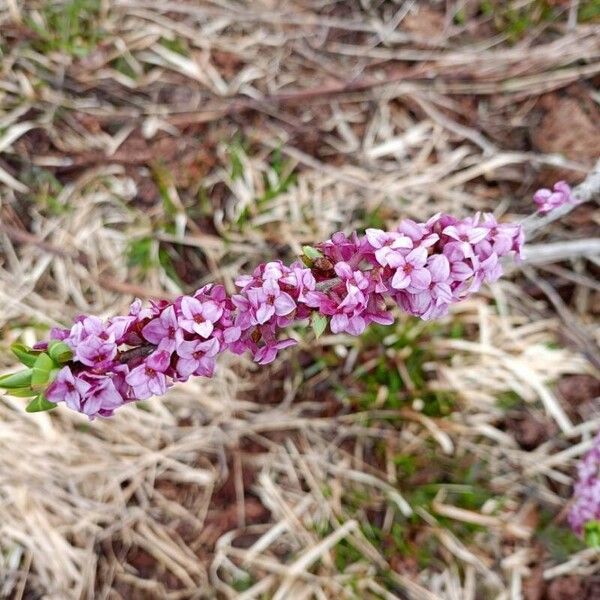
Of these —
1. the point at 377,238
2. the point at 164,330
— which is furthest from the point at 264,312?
the point at 377,238

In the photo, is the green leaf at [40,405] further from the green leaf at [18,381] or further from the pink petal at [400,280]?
the pink petal at [400,280]

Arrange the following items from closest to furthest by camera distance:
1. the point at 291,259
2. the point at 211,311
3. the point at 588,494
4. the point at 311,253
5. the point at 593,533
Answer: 1. the point at 211,311
2. the point at 311,253
3. the point at 593,533
4. the point at 588,494
5. the point at 291,259

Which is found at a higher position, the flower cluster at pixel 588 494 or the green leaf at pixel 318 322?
the green leaf at pixel 318 322

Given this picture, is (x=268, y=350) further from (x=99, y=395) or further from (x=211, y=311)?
(x=99, y=395)

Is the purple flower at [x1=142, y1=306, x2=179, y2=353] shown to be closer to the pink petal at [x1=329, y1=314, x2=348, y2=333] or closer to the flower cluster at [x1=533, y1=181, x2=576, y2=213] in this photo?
the pink petal at [x1=329, y1=314, x2=348, y2=333]

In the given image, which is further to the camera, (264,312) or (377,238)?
(377,238)

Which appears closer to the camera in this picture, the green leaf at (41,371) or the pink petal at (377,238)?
the green leaf at (41,371)

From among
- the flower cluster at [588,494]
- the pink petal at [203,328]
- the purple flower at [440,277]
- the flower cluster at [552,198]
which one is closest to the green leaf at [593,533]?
the flower cluster at [588,494]

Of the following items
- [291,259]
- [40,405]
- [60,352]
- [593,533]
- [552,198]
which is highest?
[552,198]
